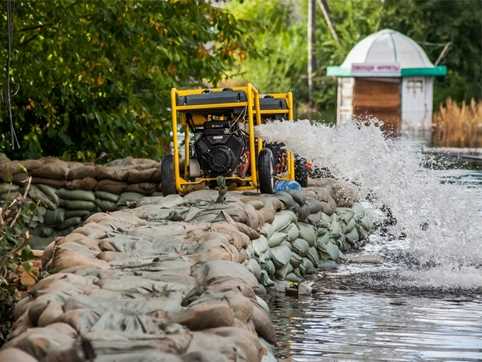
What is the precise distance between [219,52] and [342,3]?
35.2m

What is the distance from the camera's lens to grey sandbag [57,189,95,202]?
42.8 feet

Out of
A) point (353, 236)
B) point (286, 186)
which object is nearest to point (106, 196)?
point (286, 186)

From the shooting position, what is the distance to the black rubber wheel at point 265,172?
36.8ft

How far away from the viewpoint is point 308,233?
11.4m

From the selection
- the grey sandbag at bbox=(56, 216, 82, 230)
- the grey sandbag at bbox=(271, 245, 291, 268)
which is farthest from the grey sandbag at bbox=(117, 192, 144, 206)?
the grey sandbag at bbox=(271, 245, 291, 268)

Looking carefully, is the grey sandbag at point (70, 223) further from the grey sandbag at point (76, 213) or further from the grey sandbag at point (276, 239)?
the grey sandbag at point (276, 239)

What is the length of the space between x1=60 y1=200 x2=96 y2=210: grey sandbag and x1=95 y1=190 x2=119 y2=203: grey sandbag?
10 cm

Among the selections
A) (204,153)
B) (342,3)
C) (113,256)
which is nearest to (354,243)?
(204,153)

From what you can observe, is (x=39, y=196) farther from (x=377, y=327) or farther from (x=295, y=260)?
(x=377, y=327)

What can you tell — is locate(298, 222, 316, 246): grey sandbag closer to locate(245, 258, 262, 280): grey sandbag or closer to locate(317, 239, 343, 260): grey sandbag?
locate(317, 239, 343, 260): grey sandbag

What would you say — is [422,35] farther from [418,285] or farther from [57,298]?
[57,298]

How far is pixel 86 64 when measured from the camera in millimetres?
15352

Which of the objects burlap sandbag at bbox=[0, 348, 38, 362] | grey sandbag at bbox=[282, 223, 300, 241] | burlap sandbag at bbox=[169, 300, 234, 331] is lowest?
grey sandbag at bbox=[282, 223, 300, 241]

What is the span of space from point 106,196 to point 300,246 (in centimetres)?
277
